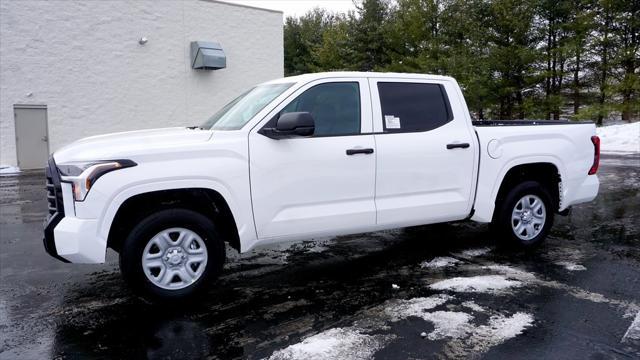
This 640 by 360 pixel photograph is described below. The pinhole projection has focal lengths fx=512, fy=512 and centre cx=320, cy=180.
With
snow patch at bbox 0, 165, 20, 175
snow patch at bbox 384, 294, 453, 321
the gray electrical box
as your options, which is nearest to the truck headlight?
snow patch at bbox 384, 294, 453, 321

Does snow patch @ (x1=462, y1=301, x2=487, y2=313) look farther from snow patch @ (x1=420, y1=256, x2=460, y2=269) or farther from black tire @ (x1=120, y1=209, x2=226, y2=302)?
black tire @ (x1=120, y1=209, x2=226, y2=302)

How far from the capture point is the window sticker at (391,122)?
16.7 ft

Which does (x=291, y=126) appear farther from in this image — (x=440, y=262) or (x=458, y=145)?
(x=440, y=262)

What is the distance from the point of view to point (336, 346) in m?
3.46

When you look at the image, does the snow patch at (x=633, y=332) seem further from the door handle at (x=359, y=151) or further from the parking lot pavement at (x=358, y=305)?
the door handle at (x=359, y=151)

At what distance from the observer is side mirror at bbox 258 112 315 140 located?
4.32 metres

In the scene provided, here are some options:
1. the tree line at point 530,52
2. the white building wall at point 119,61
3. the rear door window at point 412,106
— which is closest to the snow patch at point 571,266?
the rear door window at point 412,106

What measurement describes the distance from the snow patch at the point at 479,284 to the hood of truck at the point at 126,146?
8.25ft

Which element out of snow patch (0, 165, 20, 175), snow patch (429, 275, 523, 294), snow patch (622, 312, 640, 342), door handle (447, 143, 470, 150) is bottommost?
snow patch (622, 312, 640, 342)

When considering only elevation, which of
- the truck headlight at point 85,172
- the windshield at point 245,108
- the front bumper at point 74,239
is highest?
the windshield at point 245,108

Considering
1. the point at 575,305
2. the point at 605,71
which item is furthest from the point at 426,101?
the point at 605,71

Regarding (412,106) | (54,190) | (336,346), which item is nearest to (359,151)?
(412,106)

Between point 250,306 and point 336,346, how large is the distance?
1.06 m

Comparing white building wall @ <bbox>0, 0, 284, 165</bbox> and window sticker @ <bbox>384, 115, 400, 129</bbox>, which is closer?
window sticker @ <bbox>384, 115, 400, 129</bbox>
